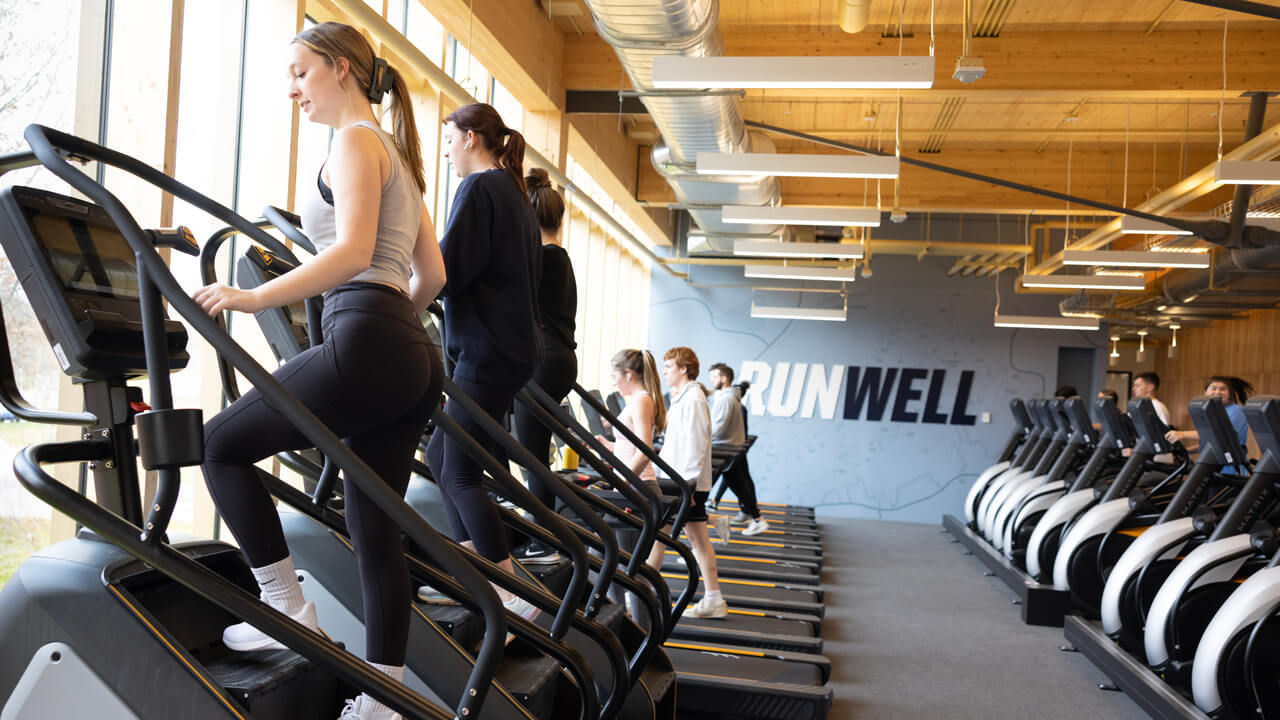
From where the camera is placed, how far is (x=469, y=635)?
2.47 meters

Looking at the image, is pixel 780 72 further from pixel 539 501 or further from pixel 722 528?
pixel 539 501

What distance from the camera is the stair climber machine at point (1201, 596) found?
3725 millimetres

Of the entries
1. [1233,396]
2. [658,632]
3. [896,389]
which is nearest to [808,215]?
[1233,396]

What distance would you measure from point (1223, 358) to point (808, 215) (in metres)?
11.6

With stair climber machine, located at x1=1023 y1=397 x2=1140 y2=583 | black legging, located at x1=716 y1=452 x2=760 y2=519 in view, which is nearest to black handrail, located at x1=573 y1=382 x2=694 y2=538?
stair climber machine, located at x1=1023 y1=397 x2=1140 y2=583

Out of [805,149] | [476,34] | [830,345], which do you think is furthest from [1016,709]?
[830,345]

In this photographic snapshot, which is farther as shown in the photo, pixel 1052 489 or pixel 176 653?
pixel 1052 489

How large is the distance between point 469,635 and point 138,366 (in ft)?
3.50

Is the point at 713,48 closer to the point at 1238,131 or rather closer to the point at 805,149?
the point at 805,149

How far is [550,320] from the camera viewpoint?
126 inches

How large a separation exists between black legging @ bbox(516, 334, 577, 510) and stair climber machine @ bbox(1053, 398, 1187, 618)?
153 inches

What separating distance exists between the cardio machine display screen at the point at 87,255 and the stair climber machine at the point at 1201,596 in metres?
3.86

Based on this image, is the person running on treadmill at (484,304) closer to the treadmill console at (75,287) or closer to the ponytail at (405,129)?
the ponytail at (405,129)

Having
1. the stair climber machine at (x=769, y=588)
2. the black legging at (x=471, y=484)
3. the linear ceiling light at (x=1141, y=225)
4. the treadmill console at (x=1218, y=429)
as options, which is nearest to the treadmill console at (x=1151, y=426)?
the treadmill console at (x=1218, y=429)
